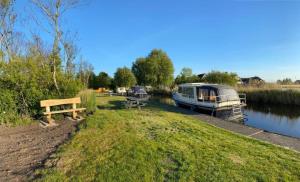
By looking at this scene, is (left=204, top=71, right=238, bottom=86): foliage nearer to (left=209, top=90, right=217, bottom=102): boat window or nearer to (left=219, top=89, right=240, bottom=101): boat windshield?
(left=219, top=89, right=240, bottom=101): boat windshield

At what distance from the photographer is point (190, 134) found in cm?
604

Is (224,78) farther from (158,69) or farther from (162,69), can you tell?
(158,69)

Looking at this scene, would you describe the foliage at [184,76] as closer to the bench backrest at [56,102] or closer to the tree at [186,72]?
the tree at [186,72]

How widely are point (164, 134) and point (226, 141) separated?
6.04 ft

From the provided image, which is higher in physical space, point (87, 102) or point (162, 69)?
point (162, 69)

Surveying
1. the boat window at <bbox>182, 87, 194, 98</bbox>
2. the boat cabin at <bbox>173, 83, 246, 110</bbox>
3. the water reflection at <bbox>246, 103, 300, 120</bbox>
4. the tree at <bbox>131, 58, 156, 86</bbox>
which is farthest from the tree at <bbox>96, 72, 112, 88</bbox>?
the water reflection at <bbox>246, 103, 300, 120</bbox>

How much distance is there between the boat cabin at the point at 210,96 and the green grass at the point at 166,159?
6.40 meters

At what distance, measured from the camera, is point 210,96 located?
12.8 meters

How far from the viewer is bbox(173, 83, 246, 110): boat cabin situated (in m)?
12.0

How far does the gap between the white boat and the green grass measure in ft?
20.8

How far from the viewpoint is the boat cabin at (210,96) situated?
11984mm

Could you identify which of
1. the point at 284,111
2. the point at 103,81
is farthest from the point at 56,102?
the point at 103,81

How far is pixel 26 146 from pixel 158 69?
34135 millimetres

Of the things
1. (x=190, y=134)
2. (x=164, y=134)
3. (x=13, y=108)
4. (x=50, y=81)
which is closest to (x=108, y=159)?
(x=164, y=134)
